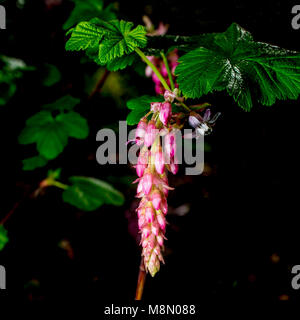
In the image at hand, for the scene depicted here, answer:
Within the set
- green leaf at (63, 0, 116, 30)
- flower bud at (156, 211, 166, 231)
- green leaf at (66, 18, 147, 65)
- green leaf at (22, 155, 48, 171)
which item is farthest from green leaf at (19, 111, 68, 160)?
flower bud at (156, 211, 166, 231)

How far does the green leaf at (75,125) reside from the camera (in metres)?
1.83

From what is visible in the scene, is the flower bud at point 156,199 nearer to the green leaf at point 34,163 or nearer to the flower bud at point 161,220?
the flower bud at point 161,220

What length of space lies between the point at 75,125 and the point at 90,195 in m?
0.51

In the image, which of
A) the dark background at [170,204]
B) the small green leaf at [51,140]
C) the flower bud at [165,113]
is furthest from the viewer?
the dark background at [170,204]

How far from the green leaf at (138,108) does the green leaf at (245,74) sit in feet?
0.72

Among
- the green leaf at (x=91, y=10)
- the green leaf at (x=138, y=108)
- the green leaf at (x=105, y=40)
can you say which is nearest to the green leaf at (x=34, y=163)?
the green leaf at (x=91, y=10)

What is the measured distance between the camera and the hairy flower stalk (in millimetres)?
857

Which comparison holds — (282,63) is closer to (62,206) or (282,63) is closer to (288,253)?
(288,253)

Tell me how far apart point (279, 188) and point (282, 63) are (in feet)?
5.48

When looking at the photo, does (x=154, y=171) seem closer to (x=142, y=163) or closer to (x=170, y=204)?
(x=142, y=163)

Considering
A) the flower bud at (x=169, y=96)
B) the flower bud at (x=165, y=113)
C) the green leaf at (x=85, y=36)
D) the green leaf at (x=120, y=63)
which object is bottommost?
the flower bud at (x=165, y=113)

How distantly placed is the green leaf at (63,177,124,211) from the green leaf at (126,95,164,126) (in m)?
1.08

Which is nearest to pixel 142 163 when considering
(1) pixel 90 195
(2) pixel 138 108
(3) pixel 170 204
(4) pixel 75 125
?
(2) pixel 138 108

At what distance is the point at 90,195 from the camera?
2.07 metres
